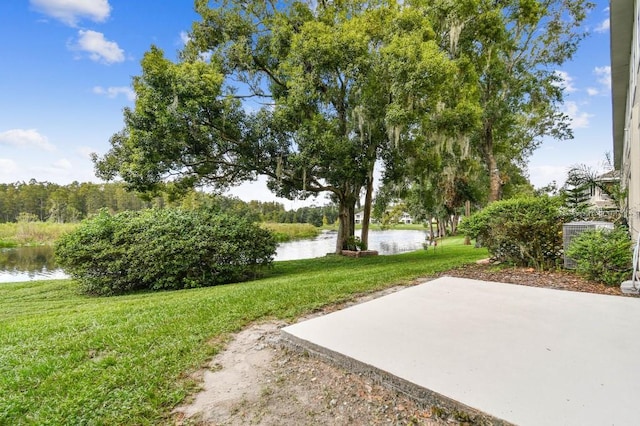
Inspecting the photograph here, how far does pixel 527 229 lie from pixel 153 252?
7229 millimetres

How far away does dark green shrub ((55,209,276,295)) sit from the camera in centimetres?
662

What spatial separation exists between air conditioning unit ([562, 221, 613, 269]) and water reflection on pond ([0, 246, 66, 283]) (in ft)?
43.9

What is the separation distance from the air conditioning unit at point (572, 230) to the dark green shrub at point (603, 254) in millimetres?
111

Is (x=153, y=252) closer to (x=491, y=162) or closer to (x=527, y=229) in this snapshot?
(x=527, y=229)

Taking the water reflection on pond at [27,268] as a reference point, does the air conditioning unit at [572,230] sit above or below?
above

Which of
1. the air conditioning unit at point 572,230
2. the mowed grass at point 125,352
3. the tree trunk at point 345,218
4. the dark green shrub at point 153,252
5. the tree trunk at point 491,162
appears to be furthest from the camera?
the tree trunk at point 345,218

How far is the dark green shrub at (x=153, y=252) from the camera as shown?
21.7 feet

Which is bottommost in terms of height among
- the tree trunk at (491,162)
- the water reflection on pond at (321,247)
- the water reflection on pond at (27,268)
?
the water reflection on pond at (27,268)

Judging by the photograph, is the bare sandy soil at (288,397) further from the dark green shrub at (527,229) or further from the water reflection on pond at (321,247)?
the water reflection on pond at (321,247)

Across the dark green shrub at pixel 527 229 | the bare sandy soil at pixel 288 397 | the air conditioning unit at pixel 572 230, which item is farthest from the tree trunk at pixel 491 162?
the bare sandy soil at pixel 288 397

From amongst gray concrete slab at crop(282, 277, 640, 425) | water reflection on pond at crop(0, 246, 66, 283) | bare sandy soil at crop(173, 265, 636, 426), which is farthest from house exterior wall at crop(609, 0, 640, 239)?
water reflection on pond at crop(0, 246, 66, 283)

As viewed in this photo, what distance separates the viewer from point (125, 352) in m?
2.59

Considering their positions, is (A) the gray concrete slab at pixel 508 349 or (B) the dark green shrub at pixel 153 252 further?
(B) the dark green shrub at pixel 153 252

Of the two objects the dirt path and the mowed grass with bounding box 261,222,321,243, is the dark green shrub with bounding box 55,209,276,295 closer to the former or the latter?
the dirt path
